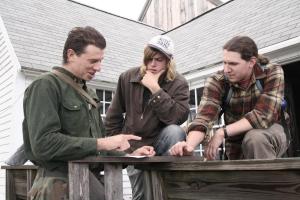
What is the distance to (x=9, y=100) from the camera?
7695 mm

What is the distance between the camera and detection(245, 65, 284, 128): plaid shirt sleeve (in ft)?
8.38

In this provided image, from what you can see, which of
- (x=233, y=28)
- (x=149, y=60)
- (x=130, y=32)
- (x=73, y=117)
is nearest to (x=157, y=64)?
(x=149, y=60)

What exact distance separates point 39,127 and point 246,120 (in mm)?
1384

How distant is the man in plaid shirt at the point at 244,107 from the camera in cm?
251

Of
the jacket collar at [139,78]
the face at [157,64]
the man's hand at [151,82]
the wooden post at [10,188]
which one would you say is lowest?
the wooden post at [10,188]

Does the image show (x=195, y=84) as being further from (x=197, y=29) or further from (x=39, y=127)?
(x=39, y=127)

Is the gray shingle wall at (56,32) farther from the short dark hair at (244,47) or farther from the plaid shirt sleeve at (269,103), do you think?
the plaid shirt sleeve at (269,103)

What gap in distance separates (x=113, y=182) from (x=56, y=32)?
8.06m

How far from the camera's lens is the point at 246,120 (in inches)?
101

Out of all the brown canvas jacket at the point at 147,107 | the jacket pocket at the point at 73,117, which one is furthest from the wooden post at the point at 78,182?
the brown canvas jacket at the point at 147,107

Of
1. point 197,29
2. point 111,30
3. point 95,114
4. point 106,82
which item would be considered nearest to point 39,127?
point 95,114

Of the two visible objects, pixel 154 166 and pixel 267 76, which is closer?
pixel 154 166

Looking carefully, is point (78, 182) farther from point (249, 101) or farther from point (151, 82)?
point (249, 101)

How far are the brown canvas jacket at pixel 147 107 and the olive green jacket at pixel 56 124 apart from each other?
2.05 feet
